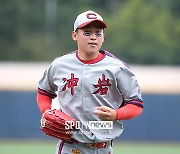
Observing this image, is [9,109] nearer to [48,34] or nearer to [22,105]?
[22,105]

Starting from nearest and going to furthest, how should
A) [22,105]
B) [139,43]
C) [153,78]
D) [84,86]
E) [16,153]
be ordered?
[84,86], [16,153], [22,105], [153,78], [139,43]

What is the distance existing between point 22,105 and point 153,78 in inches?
154

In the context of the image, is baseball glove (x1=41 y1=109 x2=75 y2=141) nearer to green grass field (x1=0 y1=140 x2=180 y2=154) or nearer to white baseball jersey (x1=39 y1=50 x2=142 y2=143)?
white baseball jersey (x1=39 y1=50 x2=142 y2=143)

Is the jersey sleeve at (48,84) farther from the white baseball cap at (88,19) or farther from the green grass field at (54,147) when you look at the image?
the green grass field at (54,147)

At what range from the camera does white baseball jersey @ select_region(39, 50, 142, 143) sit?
215 inches

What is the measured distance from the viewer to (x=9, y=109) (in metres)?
15.3

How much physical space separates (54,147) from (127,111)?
837 cm

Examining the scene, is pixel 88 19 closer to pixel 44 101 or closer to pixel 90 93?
pixel 90 93

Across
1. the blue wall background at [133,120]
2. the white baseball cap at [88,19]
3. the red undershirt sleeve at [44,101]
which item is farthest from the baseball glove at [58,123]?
the blue wall background at [133,120]

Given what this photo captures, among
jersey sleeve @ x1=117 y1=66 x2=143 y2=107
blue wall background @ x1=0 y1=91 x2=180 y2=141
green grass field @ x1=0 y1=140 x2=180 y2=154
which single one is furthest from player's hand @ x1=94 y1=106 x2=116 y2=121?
blue wall background @ x1=0 y1=91 x2=180 y2=141

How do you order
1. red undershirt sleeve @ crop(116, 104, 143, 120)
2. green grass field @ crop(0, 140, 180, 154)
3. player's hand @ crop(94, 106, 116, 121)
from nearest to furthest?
player's hand @ crop(94, 106, 116, 121) → red undershirt sleeve @ crop(116, 104, 143, 120) → green grass field @ crop(0, 140, 180, 154)

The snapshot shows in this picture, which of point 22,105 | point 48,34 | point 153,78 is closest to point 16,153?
point 22,105

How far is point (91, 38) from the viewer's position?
5449 mm

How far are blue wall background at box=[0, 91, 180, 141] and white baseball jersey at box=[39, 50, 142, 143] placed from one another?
374 inches
